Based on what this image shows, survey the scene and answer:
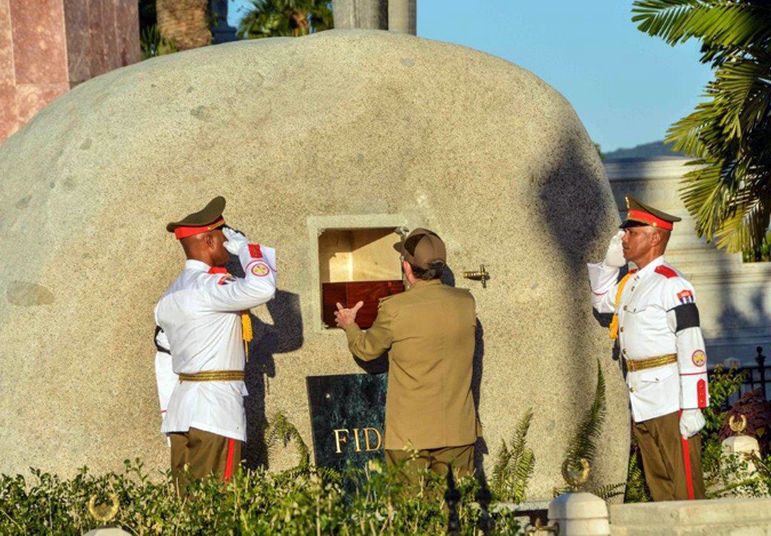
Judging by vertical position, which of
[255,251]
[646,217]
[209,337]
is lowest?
[209,337]

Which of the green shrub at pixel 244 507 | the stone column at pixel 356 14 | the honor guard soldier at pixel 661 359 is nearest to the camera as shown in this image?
the green shrub at pixel 244 507

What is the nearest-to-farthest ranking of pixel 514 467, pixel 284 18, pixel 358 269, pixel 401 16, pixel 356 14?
1. pixel 514 467
2. pixel 358 269
3. pixel 356 14
4. pixel 401 16
5. pixel 284 18

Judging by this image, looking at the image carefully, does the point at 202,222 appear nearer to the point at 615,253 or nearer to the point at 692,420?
the point at 615,253

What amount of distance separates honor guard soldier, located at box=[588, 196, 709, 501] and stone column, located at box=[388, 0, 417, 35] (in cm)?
378

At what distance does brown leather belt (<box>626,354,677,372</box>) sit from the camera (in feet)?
27.9

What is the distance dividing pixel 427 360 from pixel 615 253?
5.22 feet

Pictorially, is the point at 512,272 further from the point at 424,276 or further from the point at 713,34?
the point at 713,34

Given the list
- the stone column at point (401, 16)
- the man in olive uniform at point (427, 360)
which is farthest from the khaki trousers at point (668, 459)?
the stone column at point (401, 16)

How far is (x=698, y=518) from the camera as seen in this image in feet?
23.6

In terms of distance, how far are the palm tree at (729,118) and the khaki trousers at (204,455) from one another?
19.5ft

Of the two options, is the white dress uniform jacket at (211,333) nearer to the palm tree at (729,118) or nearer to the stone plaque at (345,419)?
the stone plaque at (345,419)

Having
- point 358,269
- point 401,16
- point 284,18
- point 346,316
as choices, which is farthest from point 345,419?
point 284,18

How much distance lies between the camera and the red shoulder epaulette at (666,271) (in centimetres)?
855

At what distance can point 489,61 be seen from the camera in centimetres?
957
